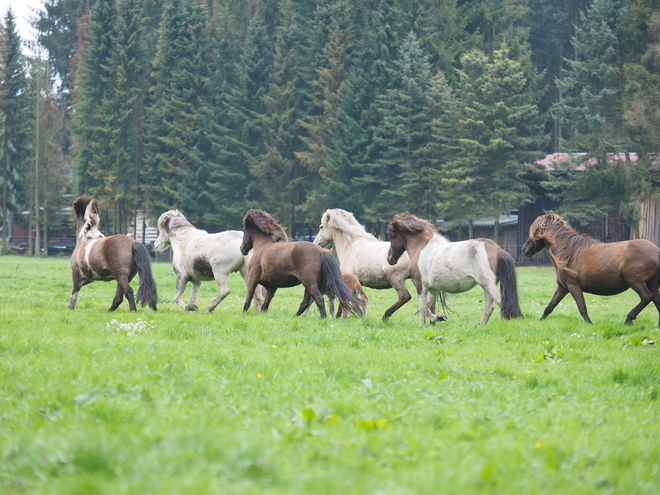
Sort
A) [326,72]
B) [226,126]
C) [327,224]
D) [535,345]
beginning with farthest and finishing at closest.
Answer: [226,126], [326,72], [327,224], [535,345]

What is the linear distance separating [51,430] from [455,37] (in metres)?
52.3

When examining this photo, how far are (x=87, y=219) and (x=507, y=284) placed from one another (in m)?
7.77

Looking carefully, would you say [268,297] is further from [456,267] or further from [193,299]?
[456,267]

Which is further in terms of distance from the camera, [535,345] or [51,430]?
[535,345]

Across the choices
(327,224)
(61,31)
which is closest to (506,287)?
(327,224)

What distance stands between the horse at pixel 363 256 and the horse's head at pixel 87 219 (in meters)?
4.12

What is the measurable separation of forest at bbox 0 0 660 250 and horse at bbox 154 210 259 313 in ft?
93.0

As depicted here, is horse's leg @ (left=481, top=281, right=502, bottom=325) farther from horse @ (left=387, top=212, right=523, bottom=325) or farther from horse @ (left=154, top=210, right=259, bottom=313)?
horse @ (left=154, top=210, right=259, bottom=313)

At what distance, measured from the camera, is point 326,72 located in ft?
168

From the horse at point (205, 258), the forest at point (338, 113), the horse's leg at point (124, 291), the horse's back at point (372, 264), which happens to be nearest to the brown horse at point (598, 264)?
the horse's back at point (372, 264)

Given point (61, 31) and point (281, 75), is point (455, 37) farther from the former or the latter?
point (61, 31)

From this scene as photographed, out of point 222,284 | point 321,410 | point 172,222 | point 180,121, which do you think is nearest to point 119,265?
point 222,284

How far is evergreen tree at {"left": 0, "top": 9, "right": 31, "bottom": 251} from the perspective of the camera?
55.1m

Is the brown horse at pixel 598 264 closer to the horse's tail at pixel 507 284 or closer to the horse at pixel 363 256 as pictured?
the horse's tail at pixel 507 284
